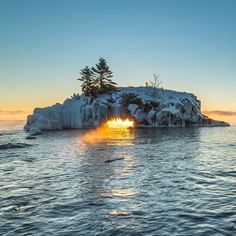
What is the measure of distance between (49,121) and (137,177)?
257ft

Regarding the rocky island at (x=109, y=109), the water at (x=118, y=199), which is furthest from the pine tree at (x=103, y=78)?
the water at (x=118, y=199)

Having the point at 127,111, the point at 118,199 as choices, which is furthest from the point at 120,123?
the point at 118,199

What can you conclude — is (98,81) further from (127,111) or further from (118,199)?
(118,199)

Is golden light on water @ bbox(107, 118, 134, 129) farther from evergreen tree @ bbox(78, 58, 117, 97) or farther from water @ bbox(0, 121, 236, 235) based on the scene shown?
water @ bbox(0, 121, 236, 235)

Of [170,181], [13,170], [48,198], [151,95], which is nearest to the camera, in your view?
[48,198]

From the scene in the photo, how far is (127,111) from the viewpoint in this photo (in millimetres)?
122188

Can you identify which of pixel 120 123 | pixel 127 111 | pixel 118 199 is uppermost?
pixel 127 111

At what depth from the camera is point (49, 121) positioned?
98.9 meters

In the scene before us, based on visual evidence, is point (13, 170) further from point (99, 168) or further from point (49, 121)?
point (49, 121)

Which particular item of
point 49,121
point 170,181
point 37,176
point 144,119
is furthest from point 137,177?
point 144,119

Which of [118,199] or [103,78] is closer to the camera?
[118,199]

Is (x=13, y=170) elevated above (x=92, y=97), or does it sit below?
below

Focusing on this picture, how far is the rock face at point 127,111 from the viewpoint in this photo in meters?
103

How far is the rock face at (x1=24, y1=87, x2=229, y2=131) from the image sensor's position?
10286 centimetres
